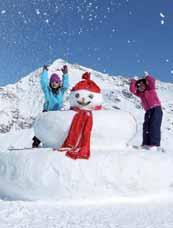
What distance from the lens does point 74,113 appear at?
6.12 m

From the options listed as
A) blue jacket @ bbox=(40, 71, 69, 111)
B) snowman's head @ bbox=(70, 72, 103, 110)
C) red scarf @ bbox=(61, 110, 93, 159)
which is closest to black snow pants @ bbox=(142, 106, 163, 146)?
snowman's head @ bbox=(70, 72, 103, 110)

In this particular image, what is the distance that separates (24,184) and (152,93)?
2458 mm

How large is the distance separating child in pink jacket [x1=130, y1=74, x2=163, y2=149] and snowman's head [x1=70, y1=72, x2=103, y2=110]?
82 cm

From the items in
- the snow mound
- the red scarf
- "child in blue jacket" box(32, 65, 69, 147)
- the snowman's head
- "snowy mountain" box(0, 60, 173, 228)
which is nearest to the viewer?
"snowy mountain" box(0, 60, 173, 228)

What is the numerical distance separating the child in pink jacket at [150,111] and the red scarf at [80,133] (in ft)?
4.18

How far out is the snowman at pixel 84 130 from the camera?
5.89 meters

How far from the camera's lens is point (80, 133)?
233 inches

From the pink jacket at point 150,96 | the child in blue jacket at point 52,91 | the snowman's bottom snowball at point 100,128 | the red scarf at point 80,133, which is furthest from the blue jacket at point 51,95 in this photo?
the red scarf at point 80,133

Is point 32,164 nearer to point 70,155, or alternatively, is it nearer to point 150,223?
point 70,155

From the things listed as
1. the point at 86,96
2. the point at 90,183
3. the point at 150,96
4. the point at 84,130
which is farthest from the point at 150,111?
the point at 90,183

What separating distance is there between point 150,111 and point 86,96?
1.10m

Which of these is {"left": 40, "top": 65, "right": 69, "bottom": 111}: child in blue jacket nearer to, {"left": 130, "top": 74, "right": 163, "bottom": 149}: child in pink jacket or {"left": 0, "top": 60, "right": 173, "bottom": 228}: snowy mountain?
{"left": 130, "top": 74, "right": 163, "bottom": 149}: child in pink jacket

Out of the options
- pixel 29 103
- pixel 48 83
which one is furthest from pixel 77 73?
pixel 48 83

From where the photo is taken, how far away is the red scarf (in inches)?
228
